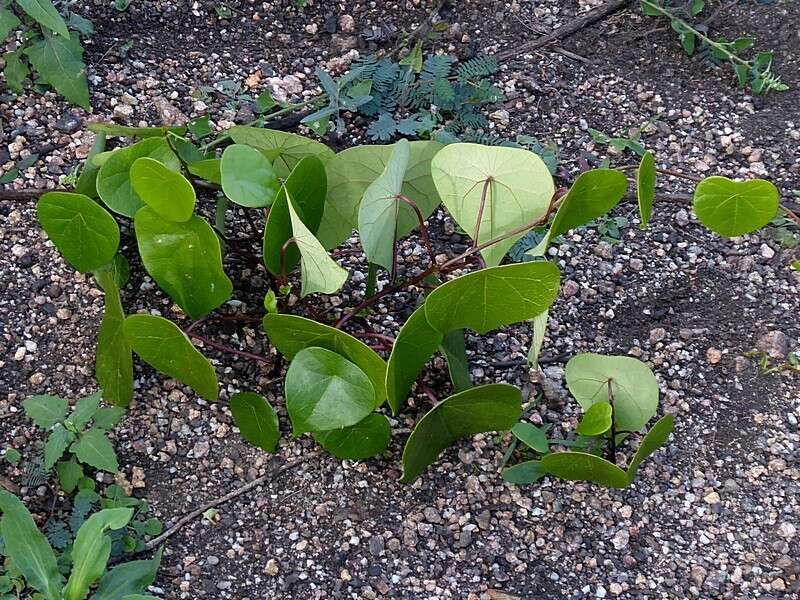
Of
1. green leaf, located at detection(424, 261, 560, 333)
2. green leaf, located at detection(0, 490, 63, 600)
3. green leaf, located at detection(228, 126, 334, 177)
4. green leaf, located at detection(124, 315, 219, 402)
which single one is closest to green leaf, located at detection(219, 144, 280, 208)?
green leaf, located at detection(228, 126, 334, 177)

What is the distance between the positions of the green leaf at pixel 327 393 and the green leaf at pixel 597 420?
0.36m

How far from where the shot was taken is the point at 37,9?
5.44 feet

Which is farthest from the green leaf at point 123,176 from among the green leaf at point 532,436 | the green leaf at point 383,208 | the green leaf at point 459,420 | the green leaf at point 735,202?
the green leaf at point 735,202

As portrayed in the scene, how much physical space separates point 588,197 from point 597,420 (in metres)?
0.36

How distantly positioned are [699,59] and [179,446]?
4.96ft

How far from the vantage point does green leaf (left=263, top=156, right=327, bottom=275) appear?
1417mm

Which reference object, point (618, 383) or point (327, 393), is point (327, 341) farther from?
point (618, 383)

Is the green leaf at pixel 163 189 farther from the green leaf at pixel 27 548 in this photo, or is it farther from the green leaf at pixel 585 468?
the green leaf at pixel 585 468

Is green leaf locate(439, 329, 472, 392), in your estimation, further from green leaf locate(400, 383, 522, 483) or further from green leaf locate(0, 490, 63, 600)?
green leaf locate(0, 490, 63, 600)

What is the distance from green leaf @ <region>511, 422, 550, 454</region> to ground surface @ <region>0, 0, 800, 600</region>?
0.08 m

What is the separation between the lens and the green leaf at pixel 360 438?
4.82 feet

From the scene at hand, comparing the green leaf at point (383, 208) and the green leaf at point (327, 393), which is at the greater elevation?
the green leaf at point (383, 208)

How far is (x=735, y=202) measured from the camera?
1413 millimetres

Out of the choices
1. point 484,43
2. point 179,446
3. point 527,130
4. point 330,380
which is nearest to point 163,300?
point 179,446
